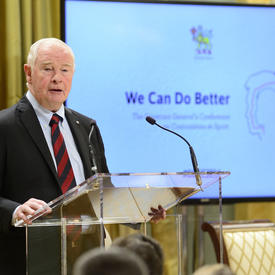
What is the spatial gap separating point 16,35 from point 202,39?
1405 mm

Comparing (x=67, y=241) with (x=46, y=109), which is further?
(x=46, y=109)

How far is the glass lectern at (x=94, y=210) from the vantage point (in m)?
2.02

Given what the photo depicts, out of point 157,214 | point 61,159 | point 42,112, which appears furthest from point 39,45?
point 157,214

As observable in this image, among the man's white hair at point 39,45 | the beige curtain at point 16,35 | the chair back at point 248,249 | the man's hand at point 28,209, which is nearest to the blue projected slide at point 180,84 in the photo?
the beige curtain at point 16,35

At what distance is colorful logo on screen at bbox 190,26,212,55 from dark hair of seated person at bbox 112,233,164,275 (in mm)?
3783

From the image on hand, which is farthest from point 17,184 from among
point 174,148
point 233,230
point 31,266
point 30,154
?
point 174,148

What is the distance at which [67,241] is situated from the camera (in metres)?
2.10

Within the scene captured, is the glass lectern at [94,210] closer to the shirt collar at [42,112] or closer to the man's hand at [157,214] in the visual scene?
the man's hand at [157,214]

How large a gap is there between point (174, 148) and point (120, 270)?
3.83m

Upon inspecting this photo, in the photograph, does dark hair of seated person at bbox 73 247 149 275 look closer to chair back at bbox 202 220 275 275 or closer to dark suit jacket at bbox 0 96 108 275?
dark suit jacket at bbox 0 96 108 275

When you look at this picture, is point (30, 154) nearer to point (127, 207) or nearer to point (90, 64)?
point (127, 207)

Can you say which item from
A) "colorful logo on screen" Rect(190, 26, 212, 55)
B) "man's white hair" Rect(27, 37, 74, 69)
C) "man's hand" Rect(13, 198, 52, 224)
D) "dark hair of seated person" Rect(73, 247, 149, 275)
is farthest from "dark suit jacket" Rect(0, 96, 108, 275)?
"dark hair of seated person" Rect(73, 247, 149, 275)

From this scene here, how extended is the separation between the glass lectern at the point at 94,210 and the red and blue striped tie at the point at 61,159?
71 centimetres

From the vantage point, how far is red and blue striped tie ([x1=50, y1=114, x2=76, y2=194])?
2.94 metres
